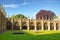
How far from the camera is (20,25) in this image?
58.0 meters

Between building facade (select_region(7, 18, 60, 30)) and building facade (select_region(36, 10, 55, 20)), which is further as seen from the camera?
building facade (select_region(36, 10, 55, 20))

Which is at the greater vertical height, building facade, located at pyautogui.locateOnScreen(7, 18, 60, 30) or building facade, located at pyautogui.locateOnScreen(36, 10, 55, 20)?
building facade, located at pyautogui.locateOnScreen(36, 10, 55, 20)

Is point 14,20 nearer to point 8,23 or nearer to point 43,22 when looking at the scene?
point 8,23

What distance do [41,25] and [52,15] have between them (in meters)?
26.4

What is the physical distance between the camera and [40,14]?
82062 mm

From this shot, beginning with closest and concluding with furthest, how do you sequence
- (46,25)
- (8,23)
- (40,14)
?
1. (8,23)
2. (46,25)
3. (40,14)

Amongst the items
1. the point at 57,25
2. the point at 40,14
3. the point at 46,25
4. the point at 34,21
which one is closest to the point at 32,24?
the point at 34,21

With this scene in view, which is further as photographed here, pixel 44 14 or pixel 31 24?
pixel 44 14

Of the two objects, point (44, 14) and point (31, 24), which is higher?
point (44, 14)

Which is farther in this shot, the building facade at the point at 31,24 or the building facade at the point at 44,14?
the building facade at the point at 44,14

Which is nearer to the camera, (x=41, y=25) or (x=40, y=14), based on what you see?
(x=41, y=25)

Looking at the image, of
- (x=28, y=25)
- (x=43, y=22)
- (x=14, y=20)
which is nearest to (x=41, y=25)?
(x=43, y=22)

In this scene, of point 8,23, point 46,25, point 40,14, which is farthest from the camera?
point 40,14

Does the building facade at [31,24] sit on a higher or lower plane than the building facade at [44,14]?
lower
